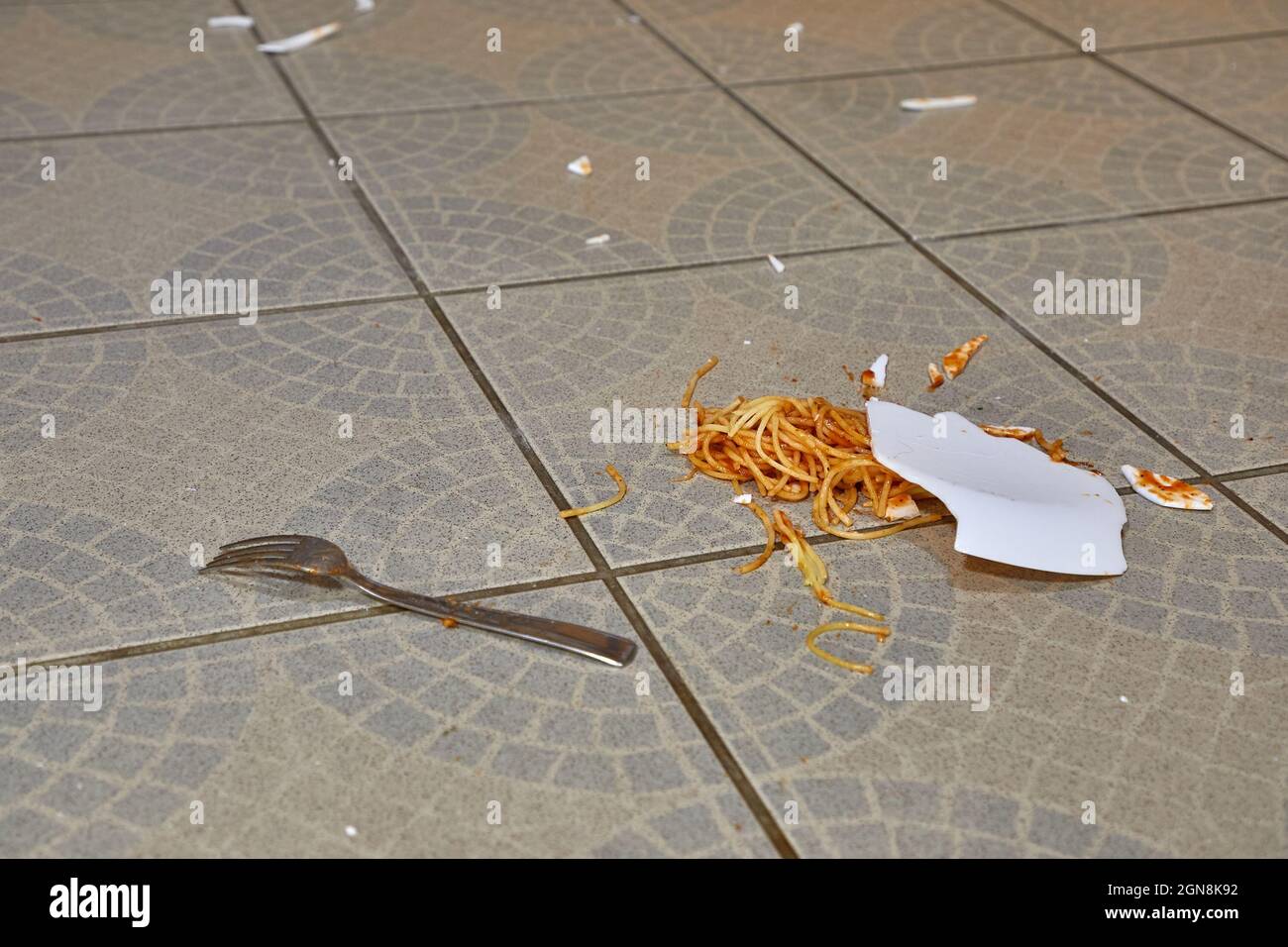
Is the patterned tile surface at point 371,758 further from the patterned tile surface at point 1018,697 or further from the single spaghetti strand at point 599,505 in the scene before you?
the single spaghetti strand at point 599,505

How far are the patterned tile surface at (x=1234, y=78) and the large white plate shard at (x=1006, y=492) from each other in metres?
1.71

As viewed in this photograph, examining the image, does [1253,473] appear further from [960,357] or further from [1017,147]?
[1017,147]

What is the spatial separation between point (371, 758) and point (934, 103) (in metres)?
2.51

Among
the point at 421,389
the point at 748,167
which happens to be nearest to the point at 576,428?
the point at 421,389

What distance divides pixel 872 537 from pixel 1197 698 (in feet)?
1.57

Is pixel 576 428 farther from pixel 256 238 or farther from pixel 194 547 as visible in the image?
pixel 256 238

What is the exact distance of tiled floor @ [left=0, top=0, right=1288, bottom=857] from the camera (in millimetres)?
1561

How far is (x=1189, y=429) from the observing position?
223 centimetres

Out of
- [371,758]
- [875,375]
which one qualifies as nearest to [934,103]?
[875,375]

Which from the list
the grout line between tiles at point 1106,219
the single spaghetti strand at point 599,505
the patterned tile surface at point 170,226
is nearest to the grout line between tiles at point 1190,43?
the grout line between tiles at point 1106,219

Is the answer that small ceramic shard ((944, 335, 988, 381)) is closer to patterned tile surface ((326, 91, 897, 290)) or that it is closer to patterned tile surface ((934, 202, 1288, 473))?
patterned tile surface ((934, 202, 1288, 473))

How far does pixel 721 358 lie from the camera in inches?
94.1

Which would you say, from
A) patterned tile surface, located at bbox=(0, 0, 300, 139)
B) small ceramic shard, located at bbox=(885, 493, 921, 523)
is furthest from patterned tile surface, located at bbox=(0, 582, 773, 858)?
patterned tile surface, located at bbox=(0, 0, 300, 139)

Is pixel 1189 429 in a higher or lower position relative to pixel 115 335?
lower
